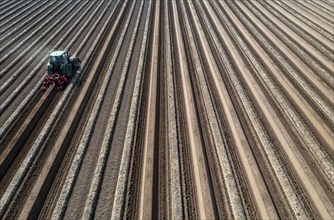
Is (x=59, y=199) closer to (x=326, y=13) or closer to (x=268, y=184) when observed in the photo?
(x=268, y=184)

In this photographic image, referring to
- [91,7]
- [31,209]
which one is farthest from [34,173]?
[91,7]

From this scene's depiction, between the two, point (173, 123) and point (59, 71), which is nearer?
point (173, 123)

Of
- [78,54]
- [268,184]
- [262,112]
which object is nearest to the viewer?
[268,184]

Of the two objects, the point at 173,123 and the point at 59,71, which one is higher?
the point at 59,71

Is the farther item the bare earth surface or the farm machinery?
the farm machinery

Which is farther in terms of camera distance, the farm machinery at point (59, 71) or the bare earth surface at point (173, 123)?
the farm machinery at point (59, 71)
